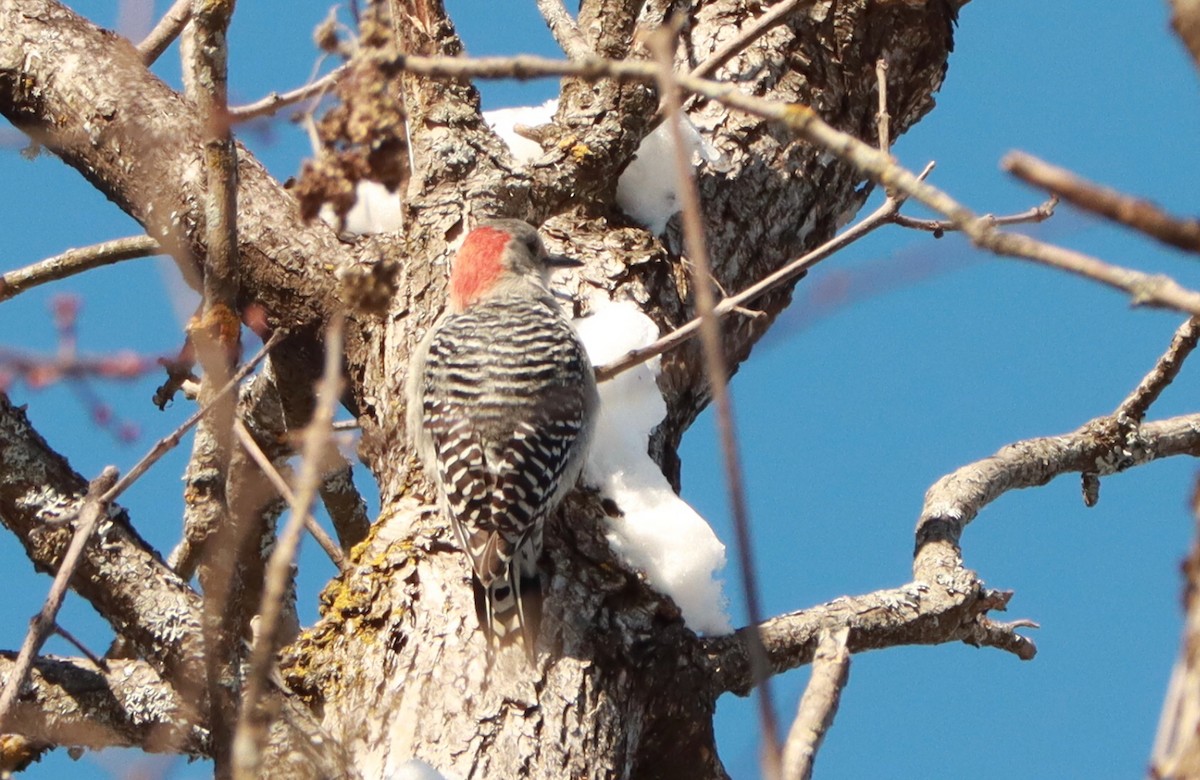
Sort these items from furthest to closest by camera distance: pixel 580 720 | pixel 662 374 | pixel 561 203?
pixel 561 203, pixel 662 374, pixel 580 720

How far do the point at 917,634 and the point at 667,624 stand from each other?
805 millimetres

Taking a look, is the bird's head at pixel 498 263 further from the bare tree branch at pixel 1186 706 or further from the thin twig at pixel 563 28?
the bare tree branch at pixel 1186 706

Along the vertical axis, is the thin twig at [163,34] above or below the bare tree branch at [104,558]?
above

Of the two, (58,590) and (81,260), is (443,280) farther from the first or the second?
(58,590)

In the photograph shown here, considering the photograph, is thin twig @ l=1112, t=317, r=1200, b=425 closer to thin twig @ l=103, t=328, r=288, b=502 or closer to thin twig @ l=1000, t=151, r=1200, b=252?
thin twig @ l=103, t=328, r=288, b=502

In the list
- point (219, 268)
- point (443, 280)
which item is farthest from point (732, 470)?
point (443, 280)

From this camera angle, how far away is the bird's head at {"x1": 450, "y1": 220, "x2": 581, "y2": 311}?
163 inches

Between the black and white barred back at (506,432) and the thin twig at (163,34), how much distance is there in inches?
56.9

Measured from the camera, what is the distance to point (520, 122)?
16.2ft

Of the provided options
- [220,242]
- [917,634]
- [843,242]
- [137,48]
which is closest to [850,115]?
[843,242]

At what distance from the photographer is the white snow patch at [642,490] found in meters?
3.51

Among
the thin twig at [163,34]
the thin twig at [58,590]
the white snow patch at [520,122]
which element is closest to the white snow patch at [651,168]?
the white snow patch at [520,122]

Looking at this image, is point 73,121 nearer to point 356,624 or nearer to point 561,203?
point 561,203

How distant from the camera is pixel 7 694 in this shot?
1.82 metres
